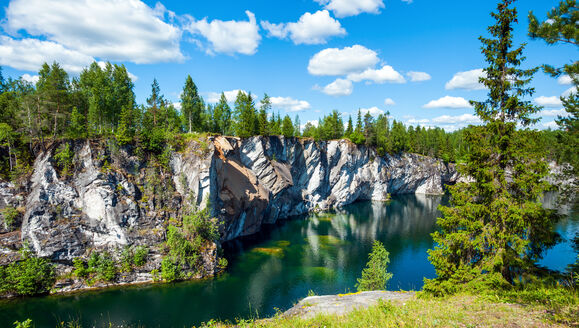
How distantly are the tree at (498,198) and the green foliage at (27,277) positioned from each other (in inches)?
1437

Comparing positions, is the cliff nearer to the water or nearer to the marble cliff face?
the marble cliff face

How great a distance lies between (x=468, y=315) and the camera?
29.4 feet

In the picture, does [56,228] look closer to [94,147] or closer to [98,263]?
[98,263]

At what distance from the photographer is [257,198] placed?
48969mm

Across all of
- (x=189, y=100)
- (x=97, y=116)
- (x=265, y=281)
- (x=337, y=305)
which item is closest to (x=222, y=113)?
(x=189, y=100)

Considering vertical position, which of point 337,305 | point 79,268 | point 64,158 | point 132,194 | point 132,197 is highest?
point 64,158

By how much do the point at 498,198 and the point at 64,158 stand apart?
4330 cm

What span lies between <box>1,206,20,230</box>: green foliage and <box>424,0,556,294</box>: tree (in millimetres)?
41604

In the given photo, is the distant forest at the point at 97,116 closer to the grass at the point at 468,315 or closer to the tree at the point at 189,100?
the tree at the point at 189,100

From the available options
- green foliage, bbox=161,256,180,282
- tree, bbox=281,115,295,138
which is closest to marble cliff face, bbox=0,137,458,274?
green foliage, bbox=161,256,180,282

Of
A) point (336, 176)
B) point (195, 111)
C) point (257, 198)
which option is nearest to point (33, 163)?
point (195, 111)

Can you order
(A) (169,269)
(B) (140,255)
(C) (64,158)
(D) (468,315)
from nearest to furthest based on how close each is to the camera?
(D) (468,315) → (A) (169,269) → (B) (140,255) → (C) (64,158)

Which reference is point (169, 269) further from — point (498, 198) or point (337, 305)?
point (498, 198)

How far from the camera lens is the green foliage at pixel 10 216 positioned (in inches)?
1192
